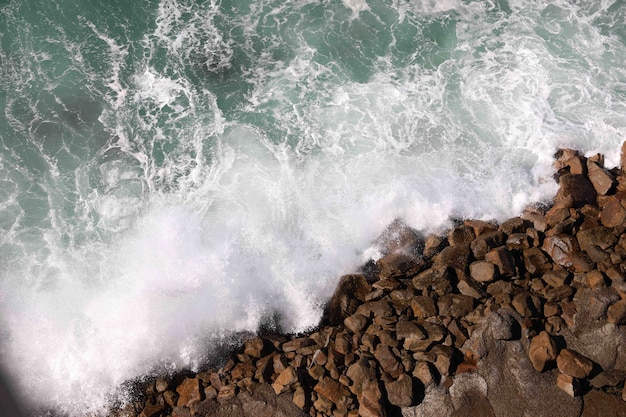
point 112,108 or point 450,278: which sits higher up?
point 112,108

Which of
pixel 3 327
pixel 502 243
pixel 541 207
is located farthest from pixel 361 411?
pixel 3 327

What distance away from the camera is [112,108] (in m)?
23.7

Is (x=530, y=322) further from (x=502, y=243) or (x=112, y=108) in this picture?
(x=112, y=108)

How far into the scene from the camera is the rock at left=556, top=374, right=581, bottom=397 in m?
14.7

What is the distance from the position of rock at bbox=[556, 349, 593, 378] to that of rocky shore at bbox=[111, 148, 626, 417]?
0.03 metres

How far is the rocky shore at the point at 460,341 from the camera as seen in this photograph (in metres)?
15.0

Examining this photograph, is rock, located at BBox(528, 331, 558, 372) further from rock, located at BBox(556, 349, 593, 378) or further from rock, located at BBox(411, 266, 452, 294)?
rock, located at BBox(411, 266, 452, 294)

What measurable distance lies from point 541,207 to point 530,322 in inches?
235

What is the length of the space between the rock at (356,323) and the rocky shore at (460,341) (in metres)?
0.03

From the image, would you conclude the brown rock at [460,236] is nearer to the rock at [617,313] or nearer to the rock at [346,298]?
the rock at [346,298]

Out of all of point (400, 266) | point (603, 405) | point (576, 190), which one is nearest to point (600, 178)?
point (576, 190)

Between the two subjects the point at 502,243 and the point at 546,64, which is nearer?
the point at 502,243

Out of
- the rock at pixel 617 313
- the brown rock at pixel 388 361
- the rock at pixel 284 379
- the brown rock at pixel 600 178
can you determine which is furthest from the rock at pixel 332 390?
the brown rock at pixel 600 178

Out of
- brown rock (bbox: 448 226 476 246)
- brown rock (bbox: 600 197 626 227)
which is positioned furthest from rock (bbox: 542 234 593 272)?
brown rock (bbox: 448 226 476 246)
